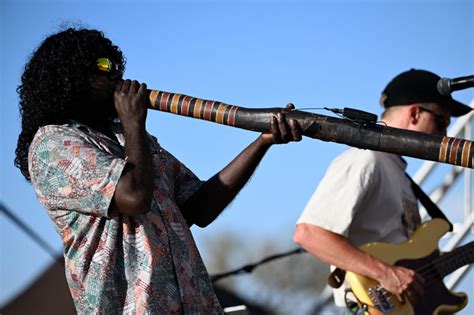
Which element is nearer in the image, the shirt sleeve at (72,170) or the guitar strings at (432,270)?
the shirt sleeve at (72,170)

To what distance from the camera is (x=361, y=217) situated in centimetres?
482

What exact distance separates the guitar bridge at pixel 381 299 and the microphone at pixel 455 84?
1.55 metres

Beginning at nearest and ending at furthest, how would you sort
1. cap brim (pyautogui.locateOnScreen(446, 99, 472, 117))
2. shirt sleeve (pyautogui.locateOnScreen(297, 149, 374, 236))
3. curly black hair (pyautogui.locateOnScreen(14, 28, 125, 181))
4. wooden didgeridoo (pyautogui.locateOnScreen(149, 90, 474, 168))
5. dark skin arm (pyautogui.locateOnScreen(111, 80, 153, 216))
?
wooden didgeridoo (pyautogui.locateOnScreen(149, 90, 474, 168)) < dark skin arm (pyautogui.locateOnScreen(111, 80, 153, 216)) < curly black hair (pyautogui.locateOnScreen(14, 28, 125, 181)) < shirt sleeve (pyautogui.locateOnScreen(297, 149, 374, 236)) < cap brim (pyautogui.locateOnScreen(446, 99, 472, 117))

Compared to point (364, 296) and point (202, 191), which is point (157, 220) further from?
point (364, 296)

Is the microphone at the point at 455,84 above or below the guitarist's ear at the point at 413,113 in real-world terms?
above

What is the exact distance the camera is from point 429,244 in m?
4.89

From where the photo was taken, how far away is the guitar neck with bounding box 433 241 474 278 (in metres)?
4.94

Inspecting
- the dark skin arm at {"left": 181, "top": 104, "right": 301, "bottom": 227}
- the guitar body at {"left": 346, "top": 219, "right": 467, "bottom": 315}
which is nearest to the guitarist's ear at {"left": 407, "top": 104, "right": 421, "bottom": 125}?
→ the guitar body at {"left": 346, "top": 219, "right": 467, "bottom": 315}

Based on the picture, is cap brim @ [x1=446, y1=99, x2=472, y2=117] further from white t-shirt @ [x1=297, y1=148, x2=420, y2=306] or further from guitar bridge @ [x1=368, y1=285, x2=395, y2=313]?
guitar bridge @ [x1=368, y1=285, x2=395, y2=313]

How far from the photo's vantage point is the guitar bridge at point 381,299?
4.59 metres

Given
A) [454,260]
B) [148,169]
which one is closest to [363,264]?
[454,260]

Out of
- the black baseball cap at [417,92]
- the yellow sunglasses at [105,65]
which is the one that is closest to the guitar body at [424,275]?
the black baseball cap at [417,92]

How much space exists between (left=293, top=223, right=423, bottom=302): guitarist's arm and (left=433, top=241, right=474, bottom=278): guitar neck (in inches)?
10.9

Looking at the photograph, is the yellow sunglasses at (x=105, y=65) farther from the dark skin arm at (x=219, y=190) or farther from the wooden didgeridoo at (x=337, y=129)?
the dark skin arm at (x=219, y=190)
